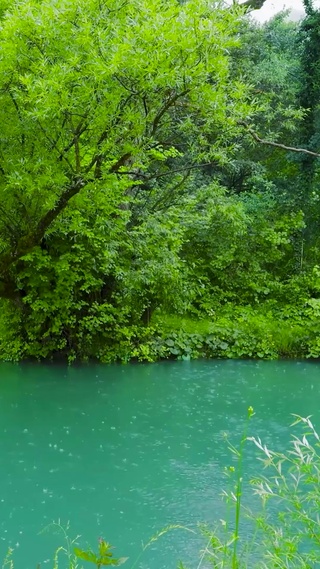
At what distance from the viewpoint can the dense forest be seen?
531cm

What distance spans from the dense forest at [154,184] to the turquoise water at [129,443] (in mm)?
818

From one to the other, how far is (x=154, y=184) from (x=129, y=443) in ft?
20.3

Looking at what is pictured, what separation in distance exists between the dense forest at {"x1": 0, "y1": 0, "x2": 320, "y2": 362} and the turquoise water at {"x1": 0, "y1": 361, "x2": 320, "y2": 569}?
2.68 feet

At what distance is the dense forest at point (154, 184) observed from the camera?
531cm

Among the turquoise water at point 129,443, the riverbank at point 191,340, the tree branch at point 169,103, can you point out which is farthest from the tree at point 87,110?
the turquoise water at point 129,443

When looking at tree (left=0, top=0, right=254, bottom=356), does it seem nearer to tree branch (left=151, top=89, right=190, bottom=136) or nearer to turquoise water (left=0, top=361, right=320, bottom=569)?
tree branch (left=151, top=89, right=190, bottom=136)

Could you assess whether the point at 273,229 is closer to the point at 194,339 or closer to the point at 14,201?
the point at 194,339

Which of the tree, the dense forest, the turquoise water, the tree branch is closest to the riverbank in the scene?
the dense forest

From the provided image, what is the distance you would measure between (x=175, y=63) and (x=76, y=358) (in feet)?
17.2

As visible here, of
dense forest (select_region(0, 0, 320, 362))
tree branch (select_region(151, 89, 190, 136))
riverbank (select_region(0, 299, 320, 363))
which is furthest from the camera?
riverbank (select_region(0, 299, 320, 363))

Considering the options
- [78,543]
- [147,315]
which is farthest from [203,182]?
[78,543]

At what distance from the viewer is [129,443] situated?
225 inches

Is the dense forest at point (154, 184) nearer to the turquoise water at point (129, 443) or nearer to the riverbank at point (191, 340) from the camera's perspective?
the riverbank at point (191, 340)

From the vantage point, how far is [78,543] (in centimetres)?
368
